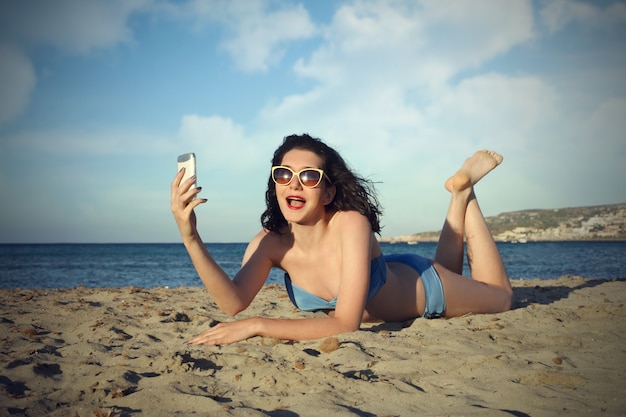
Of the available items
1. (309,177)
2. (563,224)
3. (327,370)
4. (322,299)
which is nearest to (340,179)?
(309,177)

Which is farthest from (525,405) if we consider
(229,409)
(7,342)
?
(7,342)

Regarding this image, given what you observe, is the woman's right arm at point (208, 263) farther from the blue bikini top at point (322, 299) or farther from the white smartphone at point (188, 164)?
the blue bikini top at point (322, 299)

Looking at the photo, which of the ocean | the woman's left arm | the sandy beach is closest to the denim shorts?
the sandy beach

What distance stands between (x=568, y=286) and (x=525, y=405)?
636 cm

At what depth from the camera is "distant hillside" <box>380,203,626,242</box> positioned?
Answer: 49237mm

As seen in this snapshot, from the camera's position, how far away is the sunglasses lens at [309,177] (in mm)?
3691

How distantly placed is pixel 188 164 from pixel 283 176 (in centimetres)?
90

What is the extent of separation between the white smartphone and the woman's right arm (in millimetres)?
39

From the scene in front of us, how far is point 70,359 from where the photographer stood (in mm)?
2996

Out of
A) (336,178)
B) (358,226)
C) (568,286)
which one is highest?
(336,178)

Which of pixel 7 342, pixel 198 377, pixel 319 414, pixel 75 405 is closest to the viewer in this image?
pixel 319 414

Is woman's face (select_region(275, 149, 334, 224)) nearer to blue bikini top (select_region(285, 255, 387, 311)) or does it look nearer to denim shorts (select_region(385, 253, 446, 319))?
blue bikini top (select_region(285, 255, 387, 311))

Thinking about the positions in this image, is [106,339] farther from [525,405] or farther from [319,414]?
[525,405]

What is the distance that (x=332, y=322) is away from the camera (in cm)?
342
